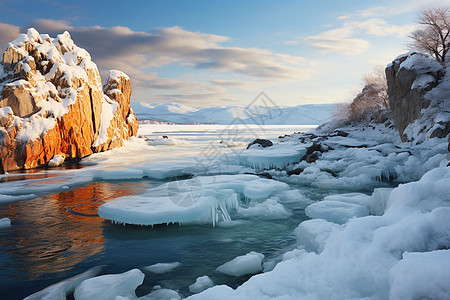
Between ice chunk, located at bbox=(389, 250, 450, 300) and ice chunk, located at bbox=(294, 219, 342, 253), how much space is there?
253 cm

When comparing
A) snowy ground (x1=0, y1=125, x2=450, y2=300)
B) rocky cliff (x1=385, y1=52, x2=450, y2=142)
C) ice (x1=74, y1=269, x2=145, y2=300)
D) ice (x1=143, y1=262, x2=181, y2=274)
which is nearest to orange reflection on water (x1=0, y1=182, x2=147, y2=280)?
snowy ground (x1=0, y1=125, x2=450, y2=300)

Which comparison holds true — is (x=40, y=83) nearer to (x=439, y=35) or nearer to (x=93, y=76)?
(x=93, y=76)

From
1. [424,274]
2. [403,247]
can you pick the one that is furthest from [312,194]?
[424,274]

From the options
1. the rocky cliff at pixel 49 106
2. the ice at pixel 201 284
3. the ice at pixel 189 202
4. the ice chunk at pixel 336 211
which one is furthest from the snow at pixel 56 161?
the ice at pixel 201 284

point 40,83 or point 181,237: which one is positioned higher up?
point 40,83

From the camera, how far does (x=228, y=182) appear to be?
1171 cm

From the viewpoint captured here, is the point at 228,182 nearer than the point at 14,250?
No

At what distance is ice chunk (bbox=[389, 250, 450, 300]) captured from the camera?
2430 millimetres

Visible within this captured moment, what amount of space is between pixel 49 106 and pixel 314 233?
23040 millimetres

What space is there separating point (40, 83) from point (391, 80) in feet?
89.3

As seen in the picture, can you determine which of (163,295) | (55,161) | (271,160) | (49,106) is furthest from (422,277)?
(49,106)

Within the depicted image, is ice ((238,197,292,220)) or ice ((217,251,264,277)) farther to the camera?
ice ((238,197,292,220))

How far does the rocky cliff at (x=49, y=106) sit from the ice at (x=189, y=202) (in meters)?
14.1

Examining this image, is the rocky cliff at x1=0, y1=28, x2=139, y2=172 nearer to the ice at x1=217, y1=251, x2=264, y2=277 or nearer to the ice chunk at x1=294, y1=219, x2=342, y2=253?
the ice at x1=217, y1=251, x2=264, y2=277
